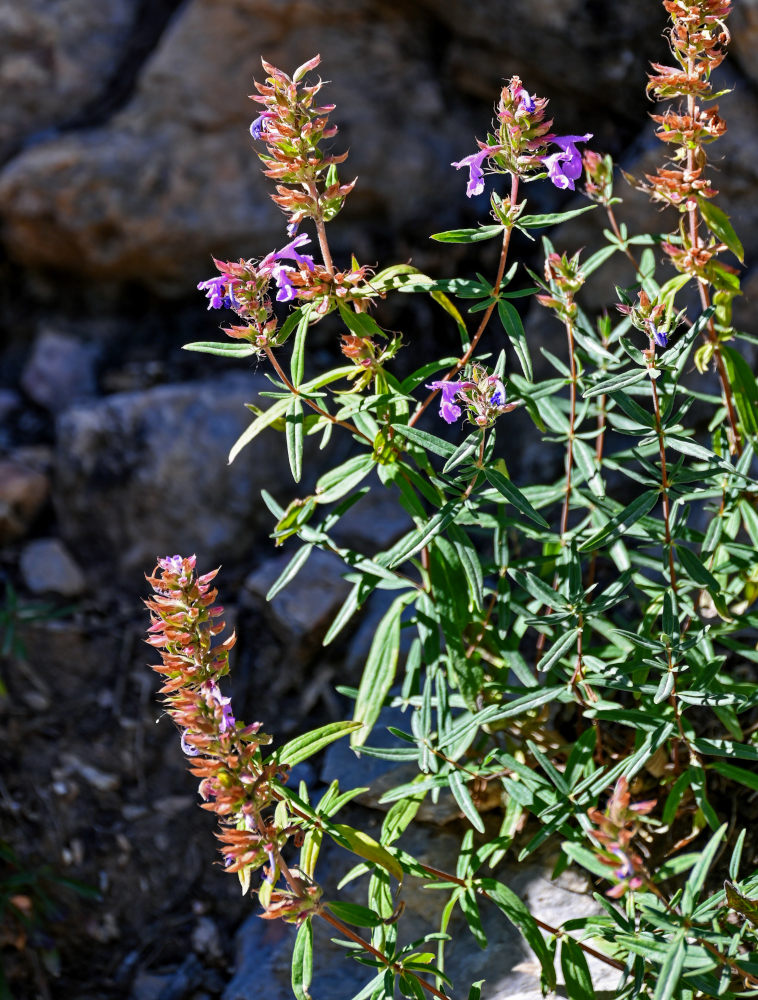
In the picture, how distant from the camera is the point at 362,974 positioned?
2.64m

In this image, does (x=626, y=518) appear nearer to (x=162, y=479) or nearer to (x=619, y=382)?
(x=619, y=382)

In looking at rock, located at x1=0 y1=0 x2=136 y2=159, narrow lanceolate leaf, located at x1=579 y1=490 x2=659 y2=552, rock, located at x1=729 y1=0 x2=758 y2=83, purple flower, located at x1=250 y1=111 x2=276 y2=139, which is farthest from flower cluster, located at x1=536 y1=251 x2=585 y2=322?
rock, located at x1=0 y1=0 x2=136 y2=159

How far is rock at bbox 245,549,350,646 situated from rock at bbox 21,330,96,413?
52.4 inches

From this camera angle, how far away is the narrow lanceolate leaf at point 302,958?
6.48 feet

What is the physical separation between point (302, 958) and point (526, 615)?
3.01 feet

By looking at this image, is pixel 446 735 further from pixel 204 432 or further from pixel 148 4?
pixel 148 4

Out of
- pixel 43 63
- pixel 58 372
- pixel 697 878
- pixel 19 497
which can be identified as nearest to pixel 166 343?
pixel 58 372

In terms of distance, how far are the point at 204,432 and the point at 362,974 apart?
81.9 inches

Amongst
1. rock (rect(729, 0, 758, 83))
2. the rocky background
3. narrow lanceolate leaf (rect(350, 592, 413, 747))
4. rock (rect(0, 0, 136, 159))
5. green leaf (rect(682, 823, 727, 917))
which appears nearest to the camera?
green leaf (rect(682, 823, 727, 917))

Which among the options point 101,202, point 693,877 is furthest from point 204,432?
point 693,877

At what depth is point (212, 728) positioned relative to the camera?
5.86 feet

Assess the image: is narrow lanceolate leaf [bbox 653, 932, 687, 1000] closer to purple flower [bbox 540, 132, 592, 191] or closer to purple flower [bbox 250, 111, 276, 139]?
purple flower [bbox 540, 132, 592, 191]

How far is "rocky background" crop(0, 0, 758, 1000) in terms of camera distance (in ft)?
10.4

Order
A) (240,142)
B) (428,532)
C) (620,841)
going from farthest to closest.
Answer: (240,142) < (428,532) < (620,841)
